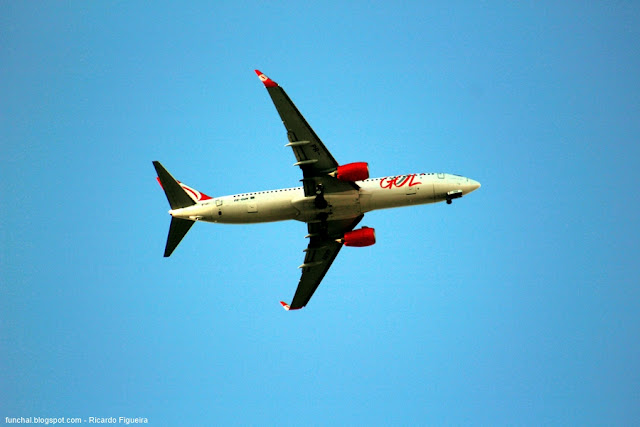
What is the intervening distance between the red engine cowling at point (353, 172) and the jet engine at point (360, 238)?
279 inches

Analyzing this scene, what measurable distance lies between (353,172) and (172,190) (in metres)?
15.9

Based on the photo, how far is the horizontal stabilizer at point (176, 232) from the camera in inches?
2406

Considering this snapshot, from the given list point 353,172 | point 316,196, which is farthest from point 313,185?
point 353,172

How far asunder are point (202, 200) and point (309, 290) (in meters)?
15.4

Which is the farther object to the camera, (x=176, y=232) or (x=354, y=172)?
Answer: (x=176, y=232)

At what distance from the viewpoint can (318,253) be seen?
6812cm

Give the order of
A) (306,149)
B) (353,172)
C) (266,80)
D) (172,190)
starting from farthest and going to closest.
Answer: (172,190) → (353,172) → (306,149) → (266,80)

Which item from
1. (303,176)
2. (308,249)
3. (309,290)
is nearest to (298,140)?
(303,176)

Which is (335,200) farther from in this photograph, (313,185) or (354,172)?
(354,172)

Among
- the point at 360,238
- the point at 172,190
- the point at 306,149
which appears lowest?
the point at 360,238

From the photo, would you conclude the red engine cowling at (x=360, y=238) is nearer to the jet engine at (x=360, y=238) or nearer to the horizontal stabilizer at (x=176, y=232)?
the jet engine at (x=360, y=238)

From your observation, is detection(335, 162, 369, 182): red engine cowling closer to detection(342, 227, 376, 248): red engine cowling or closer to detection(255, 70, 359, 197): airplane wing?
detection(255, 70, 359, 197): airplane wing

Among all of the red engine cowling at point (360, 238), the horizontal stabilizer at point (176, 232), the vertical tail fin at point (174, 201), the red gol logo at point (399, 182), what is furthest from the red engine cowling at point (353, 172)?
the horizontal stabilizer at point (176, 232)

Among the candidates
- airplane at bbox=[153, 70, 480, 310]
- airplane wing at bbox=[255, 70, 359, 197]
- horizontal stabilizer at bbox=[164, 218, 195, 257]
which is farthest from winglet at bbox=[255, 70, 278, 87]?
horizontal stabilizer at bbox=[164, 218, 195, 257]
